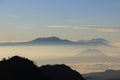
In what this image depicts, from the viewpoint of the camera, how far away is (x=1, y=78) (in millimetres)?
195000

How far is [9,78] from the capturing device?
198 meters

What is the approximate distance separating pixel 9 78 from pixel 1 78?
4.41 meters
